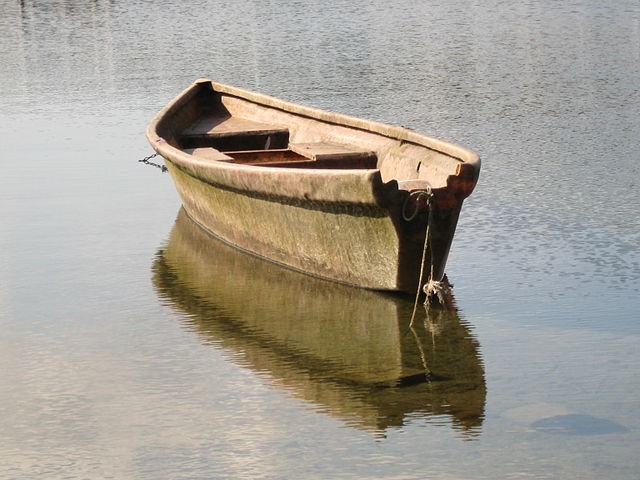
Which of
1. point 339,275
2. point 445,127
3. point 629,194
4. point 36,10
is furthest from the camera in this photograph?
point 36,10

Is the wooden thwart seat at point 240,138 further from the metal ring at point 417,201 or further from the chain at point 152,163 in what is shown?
the metal ring at point 417,201

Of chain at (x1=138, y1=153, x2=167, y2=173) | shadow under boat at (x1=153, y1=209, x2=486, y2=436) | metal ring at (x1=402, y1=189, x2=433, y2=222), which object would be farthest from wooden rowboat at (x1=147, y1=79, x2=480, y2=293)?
chain at (x1=138, y1=153, x2=167, y2=173)

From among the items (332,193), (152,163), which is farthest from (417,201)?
(152,163)

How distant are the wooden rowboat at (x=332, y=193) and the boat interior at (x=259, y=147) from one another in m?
0.01

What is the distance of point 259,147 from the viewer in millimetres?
13266

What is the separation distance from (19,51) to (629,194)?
17169mm

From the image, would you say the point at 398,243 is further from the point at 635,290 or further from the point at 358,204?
the point at 635,290

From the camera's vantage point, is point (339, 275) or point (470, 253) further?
point (470, 253)

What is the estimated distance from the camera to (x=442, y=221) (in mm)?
8953

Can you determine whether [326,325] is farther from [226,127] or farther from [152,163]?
[152,163]

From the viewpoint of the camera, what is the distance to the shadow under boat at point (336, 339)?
24.2 ft

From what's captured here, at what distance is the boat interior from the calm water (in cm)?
68

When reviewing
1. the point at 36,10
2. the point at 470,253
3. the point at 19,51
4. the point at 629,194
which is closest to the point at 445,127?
the point at 629,194

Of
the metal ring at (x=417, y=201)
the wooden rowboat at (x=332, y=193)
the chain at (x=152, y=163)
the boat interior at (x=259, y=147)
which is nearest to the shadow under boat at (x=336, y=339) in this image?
the wooden rowboat at (x=332, y=193)
